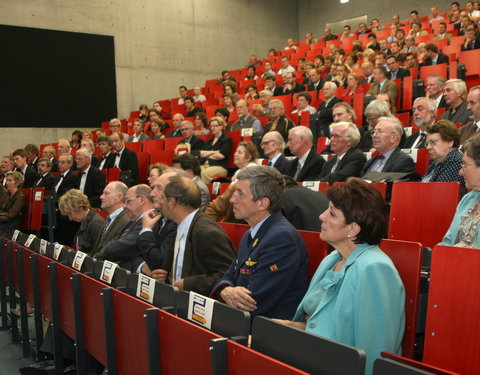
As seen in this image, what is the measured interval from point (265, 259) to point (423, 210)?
1.11 m

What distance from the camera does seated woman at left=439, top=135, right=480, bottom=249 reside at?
2.04 meters

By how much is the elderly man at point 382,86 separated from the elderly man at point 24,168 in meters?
4.61

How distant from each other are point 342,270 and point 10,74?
10.4 metres

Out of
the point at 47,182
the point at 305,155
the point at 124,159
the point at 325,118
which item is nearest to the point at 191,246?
the point at 305,155

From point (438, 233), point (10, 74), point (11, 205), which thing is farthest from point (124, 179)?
point (10, 74)

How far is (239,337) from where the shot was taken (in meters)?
1.36

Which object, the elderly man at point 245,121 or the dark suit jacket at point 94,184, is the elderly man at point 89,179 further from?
the elderly man at point 245,121

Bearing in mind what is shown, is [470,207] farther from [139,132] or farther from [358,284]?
[139,132]

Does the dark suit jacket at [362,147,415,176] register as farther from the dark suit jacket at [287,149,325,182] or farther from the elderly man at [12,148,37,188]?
the elderly man at [12,148,37,188]

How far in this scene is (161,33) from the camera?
12625 mm

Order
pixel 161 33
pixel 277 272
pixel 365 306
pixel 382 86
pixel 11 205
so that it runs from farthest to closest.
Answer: pixel 161 33, pixel 382 86, pixel 11 205, pixel 277 272, pixel 365 306

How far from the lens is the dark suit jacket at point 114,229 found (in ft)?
11.2

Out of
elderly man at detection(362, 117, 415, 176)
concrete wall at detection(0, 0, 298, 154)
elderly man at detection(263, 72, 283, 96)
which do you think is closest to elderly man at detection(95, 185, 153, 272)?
elderly man at detection(362, 117, 415, 176)

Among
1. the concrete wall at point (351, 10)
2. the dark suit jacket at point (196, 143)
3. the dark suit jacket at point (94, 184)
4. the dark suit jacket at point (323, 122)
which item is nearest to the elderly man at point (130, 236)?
the dark suit jacket at point (94, 184)
